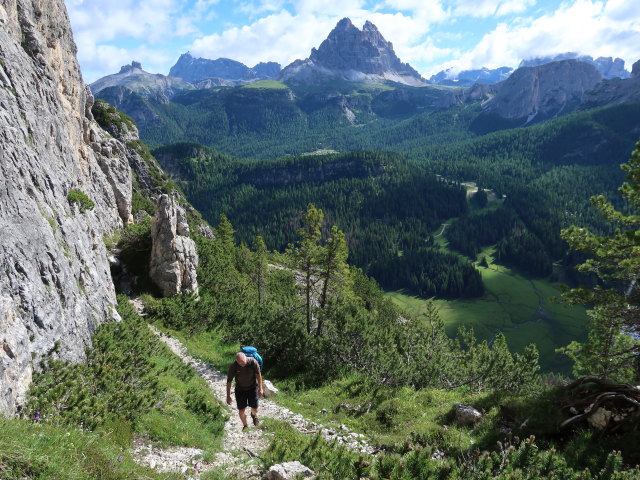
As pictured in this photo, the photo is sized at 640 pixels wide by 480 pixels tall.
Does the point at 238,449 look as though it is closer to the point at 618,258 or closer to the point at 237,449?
the point at 237,449

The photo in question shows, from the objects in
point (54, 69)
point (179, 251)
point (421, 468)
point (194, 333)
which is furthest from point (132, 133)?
point (421, 468)

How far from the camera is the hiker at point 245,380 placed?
→ 548 inches

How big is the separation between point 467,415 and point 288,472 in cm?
809

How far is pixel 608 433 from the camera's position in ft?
37.8

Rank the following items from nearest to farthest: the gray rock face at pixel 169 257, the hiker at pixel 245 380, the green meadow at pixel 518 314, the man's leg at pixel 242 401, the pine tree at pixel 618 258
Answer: the hiker at pixel 245 380, the man's leg at pixel 242 401, the pine tree at pixel 618 258, the gray rock face at pixel 169 257, the green meadow at pixel 518 314

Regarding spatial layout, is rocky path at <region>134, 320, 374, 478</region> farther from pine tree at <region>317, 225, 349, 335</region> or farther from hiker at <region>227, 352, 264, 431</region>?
pine tree at <region>317, 225, 349, 335</region>

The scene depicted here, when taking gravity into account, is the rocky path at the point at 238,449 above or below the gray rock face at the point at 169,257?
below

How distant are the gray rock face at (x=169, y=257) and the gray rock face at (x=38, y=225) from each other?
7665 mm

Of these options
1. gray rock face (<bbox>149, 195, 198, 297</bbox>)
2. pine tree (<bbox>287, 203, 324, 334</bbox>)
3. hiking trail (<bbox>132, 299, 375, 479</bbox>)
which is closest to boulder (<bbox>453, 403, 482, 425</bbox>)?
hiking trail (<bbox>132, 299, 375, 479</bbox>)

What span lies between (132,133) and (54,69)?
221 ft

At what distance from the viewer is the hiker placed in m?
13.9

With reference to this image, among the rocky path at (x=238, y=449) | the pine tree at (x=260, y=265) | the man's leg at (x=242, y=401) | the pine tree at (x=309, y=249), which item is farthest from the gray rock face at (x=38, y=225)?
the pine tree at (x=260, y=265)

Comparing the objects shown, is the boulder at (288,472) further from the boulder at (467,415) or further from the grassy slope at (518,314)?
the grassy slope at (518,314)

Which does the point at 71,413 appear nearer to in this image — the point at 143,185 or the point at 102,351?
the point at 102,351
